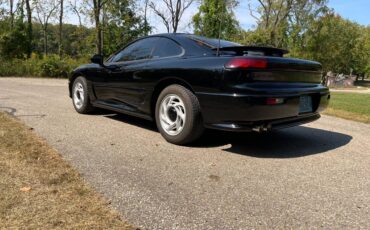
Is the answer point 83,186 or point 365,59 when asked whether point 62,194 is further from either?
point 365,59

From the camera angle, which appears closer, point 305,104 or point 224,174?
point 224,174

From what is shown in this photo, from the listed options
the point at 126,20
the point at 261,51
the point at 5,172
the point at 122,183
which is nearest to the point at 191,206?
the point at 122,183

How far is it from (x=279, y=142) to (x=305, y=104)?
2.20ft

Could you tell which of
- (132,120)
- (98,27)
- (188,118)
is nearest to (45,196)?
(188,118)

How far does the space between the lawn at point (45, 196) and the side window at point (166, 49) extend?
1.90m

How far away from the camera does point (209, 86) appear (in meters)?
3.99

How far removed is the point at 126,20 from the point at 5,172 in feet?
78.5

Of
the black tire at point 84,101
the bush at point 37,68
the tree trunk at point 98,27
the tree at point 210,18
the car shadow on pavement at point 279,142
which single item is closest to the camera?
the car shadow on pavement at point 279,142

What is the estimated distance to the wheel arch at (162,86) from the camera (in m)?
4.38

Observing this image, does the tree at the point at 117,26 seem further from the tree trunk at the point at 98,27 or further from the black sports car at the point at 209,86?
the black sports car at the point at 209,86

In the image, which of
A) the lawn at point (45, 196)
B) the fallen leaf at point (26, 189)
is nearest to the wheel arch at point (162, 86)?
the lawn at point (45, 196)

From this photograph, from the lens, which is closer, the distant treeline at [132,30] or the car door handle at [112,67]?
the car door handle at [112,67]

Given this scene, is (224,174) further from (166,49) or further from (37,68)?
(37,68)

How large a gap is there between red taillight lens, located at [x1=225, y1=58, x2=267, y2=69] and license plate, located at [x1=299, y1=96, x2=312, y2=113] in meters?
0.78
